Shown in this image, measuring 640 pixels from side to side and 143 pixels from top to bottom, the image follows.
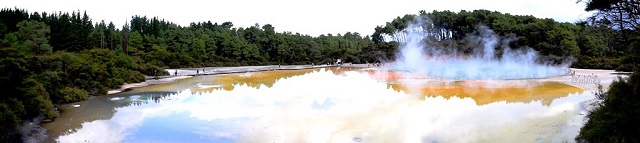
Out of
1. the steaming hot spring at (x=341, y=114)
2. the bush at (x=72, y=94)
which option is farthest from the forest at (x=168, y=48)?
the steaming hot spring at (x=341, y=114)

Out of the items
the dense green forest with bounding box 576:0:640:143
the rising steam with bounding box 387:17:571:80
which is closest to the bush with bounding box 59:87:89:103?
the dense green forest with bounding box 576:0:640:143

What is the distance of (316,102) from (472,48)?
3416cm

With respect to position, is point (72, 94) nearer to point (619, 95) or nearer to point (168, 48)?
point (619, 95)

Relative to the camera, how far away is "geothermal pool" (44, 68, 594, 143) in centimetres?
1289

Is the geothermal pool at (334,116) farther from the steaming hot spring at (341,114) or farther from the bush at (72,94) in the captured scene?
the bush at (72,94)

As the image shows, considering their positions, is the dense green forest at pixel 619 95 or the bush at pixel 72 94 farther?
the bush at pixel 72 94

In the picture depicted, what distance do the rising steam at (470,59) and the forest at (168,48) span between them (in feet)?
3.38

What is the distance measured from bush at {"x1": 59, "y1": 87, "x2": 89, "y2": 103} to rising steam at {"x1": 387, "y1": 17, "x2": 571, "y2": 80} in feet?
73.9

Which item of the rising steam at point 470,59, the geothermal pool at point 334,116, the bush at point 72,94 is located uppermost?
the rising steam at point 470,59

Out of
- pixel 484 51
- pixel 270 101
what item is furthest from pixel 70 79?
pixel 484 51

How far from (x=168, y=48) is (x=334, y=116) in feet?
145

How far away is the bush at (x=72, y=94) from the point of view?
20.5 meters

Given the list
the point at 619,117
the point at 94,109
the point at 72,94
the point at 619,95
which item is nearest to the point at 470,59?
the point at 72,94

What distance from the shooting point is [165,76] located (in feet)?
121
